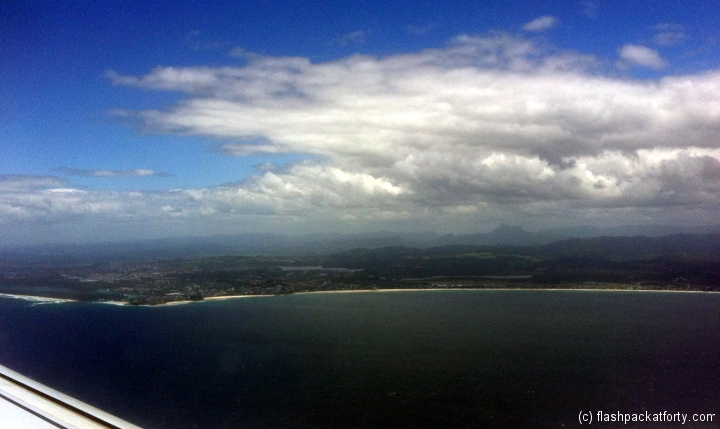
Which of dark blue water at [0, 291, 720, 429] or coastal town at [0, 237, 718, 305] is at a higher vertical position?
coastal town at [0, 237, 718, 305]

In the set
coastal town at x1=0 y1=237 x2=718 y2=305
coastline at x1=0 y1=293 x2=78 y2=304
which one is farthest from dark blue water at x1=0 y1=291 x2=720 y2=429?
Answer: coastal town at x1=0 y1=237 x2=718 y2=305

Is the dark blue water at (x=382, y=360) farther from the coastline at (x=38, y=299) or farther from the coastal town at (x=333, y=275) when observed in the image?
the coastal town at (x=333, y=275)

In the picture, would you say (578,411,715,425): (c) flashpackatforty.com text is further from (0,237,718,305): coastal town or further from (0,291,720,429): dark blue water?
(0,237,718,305): coastal town

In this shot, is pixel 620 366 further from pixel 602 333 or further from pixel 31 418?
pixel 31 418

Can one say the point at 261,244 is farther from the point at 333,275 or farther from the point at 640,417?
the point at 640,417

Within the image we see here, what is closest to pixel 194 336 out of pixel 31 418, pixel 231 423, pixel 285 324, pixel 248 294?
pixel 285 324

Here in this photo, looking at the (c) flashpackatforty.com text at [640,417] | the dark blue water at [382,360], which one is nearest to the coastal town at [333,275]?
the dark blue water at [382,360]

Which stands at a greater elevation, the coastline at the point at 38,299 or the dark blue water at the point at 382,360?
the coastline at the point at 38,299

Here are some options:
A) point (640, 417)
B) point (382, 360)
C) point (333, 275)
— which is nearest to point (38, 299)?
point (382, 360)

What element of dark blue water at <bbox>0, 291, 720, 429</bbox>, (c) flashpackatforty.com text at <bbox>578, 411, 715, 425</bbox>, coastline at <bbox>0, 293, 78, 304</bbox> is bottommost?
dark blue water at <bbox>0, 291, 720, 429</bbox>
